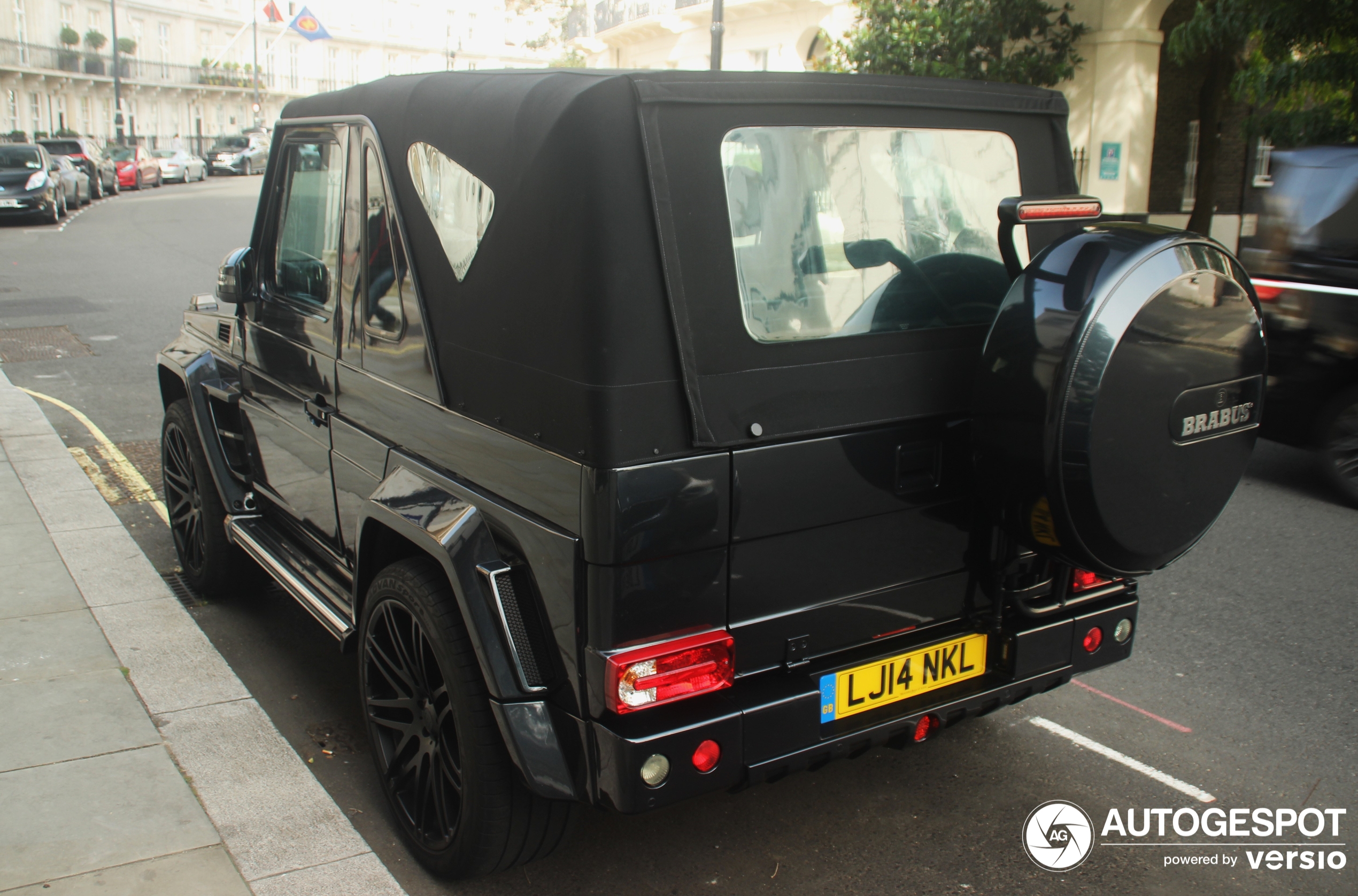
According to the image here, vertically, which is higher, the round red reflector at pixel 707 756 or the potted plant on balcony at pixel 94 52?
the potted plant on balcony at pixel 94 52

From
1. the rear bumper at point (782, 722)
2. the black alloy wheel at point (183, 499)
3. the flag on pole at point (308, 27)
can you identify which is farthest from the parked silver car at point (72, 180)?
the rear bumper at point (782, 722)

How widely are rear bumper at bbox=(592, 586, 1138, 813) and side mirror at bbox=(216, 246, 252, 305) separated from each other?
8.46 ft

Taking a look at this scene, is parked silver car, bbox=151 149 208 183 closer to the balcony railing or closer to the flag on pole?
the flag on pole

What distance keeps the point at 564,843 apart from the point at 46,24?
67.3 meters

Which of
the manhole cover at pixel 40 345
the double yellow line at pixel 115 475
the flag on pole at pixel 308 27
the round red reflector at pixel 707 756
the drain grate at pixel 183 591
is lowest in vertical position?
the drain grate at pixel 183 591

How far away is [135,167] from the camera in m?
37.6

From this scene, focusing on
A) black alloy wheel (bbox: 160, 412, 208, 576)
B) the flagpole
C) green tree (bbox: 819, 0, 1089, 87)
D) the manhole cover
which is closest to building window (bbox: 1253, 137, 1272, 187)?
green tree (bbox: 819, 0, 1089, 87)

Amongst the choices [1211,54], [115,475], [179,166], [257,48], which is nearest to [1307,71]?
[1211,54]

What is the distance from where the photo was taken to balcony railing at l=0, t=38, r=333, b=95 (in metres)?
55.6

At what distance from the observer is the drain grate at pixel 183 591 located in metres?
4.81

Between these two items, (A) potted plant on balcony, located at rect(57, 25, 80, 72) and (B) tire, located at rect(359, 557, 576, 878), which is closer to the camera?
(B) tire, located at rect(359, 557, 576, 878)

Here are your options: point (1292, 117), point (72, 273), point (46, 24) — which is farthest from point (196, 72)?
point (1292, 117)

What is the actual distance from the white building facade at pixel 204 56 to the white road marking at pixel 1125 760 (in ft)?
162

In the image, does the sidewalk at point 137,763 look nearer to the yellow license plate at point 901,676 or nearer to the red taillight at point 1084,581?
the yellow license plate at point 901,676
